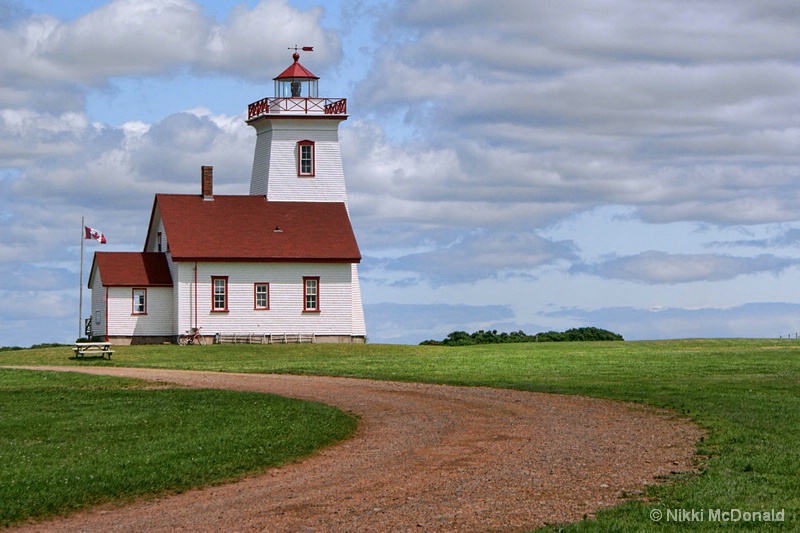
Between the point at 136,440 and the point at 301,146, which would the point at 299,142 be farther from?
the point at 136,440

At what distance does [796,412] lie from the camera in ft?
64.1

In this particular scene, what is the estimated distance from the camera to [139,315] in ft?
169

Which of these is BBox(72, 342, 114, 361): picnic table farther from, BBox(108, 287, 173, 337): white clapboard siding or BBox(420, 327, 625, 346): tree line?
BBox(420, 327, 625, 346): tree line

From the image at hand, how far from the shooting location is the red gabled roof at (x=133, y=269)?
5106cm

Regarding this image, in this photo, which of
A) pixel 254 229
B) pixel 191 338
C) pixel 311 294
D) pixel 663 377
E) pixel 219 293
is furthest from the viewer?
pixel 254 229

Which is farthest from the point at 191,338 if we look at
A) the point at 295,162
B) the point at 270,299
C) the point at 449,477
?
the point at 449,477

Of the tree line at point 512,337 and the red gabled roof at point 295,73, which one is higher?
the red gabled roof at point 295,73

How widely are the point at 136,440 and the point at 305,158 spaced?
38554 mm

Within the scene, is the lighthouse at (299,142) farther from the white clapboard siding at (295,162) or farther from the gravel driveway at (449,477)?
the gravel driveway at (449,477)

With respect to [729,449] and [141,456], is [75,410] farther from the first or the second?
[729,449]

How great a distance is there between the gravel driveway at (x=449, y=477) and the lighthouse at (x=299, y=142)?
34904 mm

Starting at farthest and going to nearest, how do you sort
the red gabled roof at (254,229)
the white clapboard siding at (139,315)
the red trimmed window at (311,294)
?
the red trimmed window at (311,294) < the red gabled roof at (254,229) < the white clapboard siding at (139,315)

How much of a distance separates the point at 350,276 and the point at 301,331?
3.57 metres

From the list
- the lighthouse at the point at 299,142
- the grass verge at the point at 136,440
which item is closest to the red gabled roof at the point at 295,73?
the lighthouse at the point at 299,142
